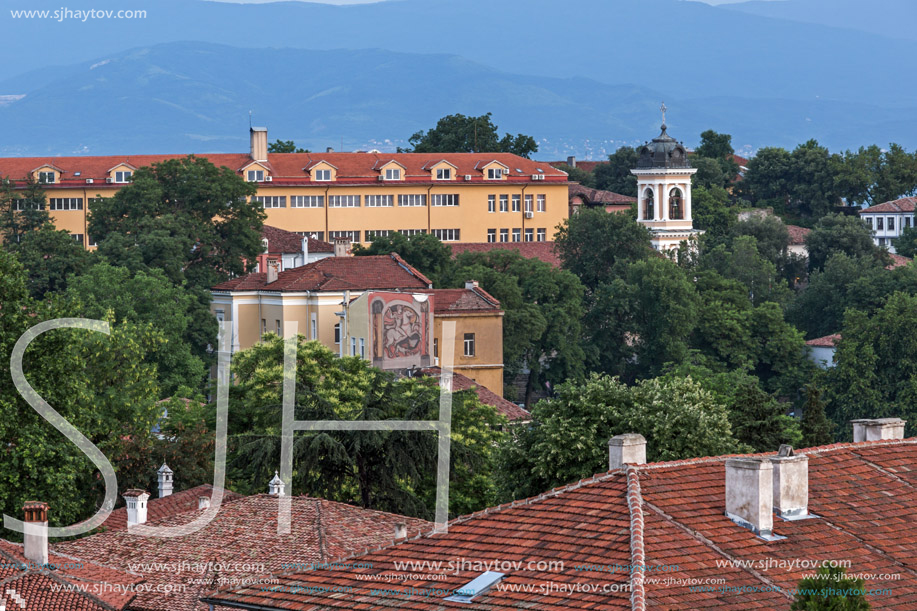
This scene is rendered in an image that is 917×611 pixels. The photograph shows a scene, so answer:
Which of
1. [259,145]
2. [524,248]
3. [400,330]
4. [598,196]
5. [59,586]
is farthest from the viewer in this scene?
[598,196]

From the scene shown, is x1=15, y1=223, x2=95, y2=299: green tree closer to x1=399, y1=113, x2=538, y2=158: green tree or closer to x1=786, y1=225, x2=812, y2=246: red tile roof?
x1=399, y1=113, x2=538, y2=158: green tree

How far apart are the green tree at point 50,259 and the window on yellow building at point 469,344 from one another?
71.0ft

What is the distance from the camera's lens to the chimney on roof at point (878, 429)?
26.7 metres

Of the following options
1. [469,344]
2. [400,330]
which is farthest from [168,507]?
[469,344]

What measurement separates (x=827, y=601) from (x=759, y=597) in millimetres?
3748

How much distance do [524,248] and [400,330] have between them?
39.9 m

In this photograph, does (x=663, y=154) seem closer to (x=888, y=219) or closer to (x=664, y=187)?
(x=664, y=187)

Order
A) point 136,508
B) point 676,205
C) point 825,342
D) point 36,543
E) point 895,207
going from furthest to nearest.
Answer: point 895,207, point 676,205, point 825,342, point 136,508, point 36,543

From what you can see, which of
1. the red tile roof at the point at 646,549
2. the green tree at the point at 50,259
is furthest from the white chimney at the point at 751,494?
the green tree at the point at 50,259

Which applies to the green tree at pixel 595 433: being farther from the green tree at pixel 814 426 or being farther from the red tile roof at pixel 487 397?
the red tile roof at pixel 487 397

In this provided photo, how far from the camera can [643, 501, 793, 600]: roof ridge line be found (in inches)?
730

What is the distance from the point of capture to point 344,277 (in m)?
83.0

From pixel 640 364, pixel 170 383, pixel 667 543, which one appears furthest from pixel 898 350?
pixel 667 543

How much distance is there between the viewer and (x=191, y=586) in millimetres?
25156
